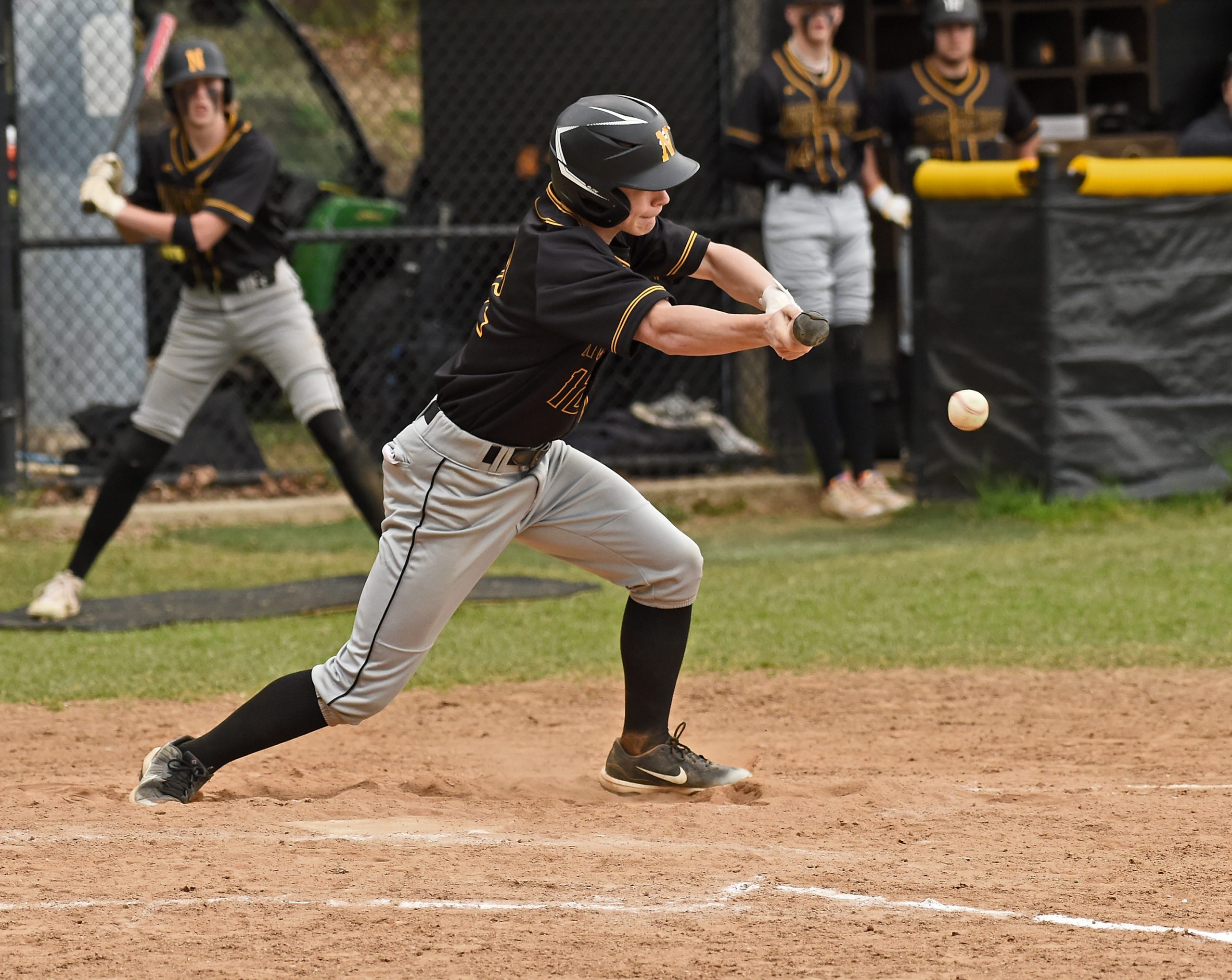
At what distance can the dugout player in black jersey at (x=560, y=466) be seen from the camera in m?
3.61

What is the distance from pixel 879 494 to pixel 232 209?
3.98 m

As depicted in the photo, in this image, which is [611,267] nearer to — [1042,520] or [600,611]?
[600,611]

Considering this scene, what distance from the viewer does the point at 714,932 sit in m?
2.95

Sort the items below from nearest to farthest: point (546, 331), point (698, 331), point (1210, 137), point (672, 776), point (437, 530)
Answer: point (698, 331)
point (546, 331)
point (437, 530)
point (672, 776)
point (1210, 137)

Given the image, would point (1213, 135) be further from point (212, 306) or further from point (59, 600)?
point (59, 600)

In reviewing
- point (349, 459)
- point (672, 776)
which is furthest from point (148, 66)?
point (672, 776)

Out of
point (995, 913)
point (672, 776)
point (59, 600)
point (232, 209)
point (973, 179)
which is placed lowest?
point (59, 600)

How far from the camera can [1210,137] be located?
866 cm

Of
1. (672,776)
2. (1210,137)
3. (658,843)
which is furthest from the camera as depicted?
(1210,137)

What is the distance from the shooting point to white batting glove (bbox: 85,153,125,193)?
627cm

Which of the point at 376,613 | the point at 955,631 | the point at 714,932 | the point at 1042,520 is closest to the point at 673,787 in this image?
the point at 376,613

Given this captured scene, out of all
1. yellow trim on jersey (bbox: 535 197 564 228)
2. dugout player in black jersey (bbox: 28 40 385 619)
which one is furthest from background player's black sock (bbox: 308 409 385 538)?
yellow trim on jersey (bbox: 535 197 564 228)

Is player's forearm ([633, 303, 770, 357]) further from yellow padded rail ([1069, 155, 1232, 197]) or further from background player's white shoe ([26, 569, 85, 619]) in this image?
yellow padded rail ([1069, 155, 1232, 197])

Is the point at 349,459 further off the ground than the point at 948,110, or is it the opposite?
the point at 948,110
